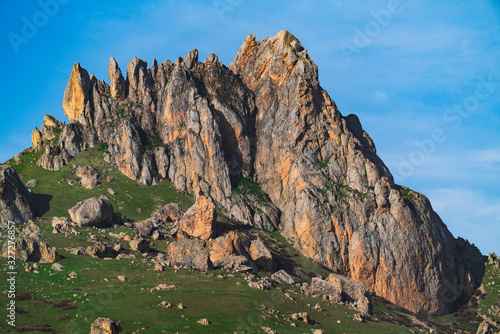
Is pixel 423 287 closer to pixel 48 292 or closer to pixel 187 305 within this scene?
pixel 187 305

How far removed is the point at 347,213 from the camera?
7087 inches

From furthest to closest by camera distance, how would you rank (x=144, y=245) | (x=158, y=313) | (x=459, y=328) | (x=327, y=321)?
1. (x=459, y=328)
2. (x=144, y=245)
3. (x=327, y=321)
4. (x=158, y=313)

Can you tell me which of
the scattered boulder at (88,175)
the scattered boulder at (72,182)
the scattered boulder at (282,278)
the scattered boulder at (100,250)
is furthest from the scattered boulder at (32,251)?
the scattered boulder at (72,182)

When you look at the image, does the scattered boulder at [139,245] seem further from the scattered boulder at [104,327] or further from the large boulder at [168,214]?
the scattered boulder at [104,327]

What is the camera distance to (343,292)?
398 feet

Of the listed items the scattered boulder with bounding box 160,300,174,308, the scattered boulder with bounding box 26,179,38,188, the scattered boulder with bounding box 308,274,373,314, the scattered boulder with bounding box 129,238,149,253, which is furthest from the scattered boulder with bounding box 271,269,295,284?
the scattered boulder with bounding box 26,179,38,188

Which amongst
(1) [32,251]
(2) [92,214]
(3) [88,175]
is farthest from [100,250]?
(3) [88,175]

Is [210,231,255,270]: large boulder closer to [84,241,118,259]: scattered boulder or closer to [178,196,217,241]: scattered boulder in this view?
[178,196,217,241]: scattered boulder

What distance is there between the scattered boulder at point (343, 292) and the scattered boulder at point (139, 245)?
45920 mm

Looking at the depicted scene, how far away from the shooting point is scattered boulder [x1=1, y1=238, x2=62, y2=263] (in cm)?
9478

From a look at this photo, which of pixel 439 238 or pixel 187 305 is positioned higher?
pixel 439 238

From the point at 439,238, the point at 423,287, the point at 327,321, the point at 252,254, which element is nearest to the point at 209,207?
the point at 252,254

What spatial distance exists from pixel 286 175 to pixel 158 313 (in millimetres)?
126620

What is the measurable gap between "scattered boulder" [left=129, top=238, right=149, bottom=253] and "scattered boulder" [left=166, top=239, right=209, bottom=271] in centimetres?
1041
